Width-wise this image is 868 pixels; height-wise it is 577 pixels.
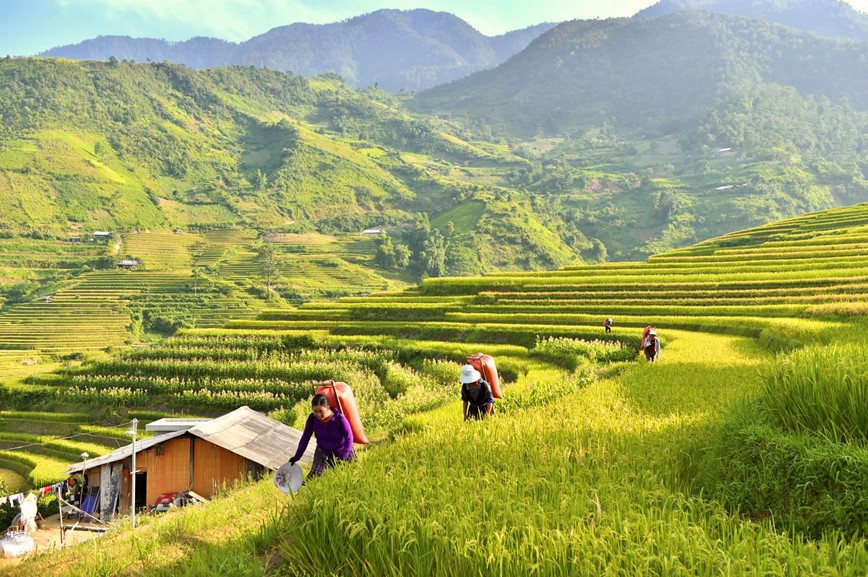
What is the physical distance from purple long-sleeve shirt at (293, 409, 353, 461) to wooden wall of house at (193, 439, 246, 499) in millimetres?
16801

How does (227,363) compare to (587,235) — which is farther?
(587,235)

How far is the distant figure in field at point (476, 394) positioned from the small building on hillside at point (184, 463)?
1403cm

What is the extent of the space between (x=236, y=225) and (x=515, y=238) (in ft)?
218

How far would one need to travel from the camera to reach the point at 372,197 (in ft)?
618

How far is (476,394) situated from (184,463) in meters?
17.8

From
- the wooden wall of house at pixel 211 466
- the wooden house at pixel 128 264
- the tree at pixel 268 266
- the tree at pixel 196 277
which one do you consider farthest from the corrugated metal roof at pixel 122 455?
the wooden house at pixel 128 264

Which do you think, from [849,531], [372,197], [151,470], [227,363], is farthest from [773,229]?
[372,197]

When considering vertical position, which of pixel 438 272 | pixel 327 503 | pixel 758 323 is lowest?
pixel 438 272

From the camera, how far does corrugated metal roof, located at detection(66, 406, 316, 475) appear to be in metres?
22.5

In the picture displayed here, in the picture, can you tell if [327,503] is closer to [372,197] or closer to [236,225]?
[236,225]

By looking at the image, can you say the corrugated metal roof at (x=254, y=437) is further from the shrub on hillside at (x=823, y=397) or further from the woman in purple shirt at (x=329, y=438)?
the shrub on hillside at (x=823, y=397)

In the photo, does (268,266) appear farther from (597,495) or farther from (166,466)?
(597,495)

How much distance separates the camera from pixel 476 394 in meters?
10.2

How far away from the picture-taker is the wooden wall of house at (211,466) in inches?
919
